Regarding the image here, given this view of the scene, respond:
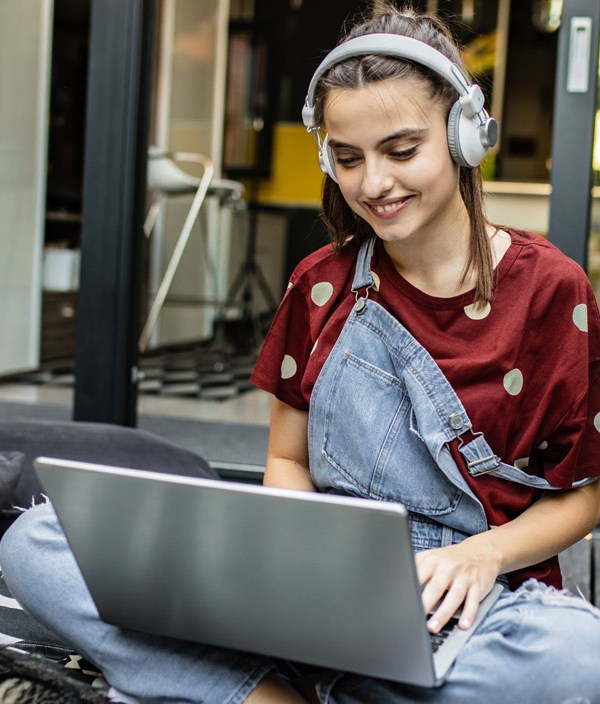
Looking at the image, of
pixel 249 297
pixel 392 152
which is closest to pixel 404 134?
pixel 392 152

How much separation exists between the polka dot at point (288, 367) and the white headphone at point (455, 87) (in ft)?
1.16

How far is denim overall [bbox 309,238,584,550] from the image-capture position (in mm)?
1207

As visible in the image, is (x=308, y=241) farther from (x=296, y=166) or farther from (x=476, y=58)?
(x=476, y=58)

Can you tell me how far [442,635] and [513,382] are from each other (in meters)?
0.34

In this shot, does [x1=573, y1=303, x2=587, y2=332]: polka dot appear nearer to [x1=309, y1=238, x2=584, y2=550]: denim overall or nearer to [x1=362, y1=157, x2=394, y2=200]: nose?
[x1=309, y1=238, x2=584, y2=550]: denim overall

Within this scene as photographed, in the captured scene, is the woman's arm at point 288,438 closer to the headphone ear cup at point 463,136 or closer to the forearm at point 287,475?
the forearm at point 287,475

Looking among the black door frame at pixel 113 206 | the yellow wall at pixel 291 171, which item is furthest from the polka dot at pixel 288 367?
the yellow wall at pixel 291 171

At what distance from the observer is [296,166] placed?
6594mm

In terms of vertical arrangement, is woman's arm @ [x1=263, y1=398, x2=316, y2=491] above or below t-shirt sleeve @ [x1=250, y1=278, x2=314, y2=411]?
below

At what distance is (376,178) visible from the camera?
45.1 inches

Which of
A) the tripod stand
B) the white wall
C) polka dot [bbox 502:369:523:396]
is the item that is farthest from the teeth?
the tripod stand

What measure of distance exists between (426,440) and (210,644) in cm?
34

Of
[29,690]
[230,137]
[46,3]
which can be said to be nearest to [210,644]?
[29,690]

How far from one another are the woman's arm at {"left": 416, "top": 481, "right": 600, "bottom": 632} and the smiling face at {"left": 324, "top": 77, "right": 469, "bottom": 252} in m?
0.36
